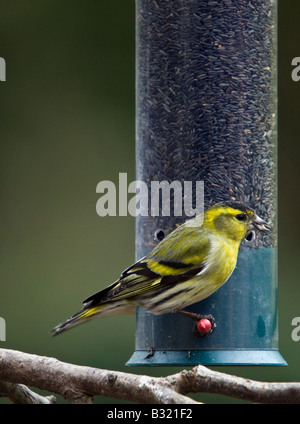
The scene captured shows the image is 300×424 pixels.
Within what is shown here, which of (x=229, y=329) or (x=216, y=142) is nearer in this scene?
(x=229, y=329)

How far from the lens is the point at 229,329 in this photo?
25.3 feet

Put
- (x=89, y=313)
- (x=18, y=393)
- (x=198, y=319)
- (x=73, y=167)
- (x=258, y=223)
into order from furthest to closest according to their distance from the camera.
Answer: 1. (x=73, y=167)
2. (x=258, y=223)
3. (x=198, y=319)
4. (x=89, y=313)
5. (x=18, y=393)

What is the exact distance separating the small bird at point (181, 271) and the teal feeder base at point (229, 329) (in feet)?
0.80

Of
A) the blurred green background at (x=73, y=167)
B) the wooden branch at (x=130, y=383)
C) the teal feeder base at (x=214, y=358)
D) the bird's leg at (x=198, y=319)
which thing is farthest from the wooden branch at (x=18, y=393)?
the blurred green background at (x=73, y=167)

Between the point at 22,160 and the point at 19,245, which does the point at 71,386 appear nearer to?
the point at 19,245

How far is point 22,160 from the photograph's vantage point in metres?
13.8

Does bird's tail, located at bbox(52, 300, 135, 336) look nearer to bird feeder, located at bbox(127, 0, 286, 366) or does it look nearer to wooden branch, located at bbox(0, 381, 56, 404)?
bird feeder, located at bbox(127, 0, 286, 366)

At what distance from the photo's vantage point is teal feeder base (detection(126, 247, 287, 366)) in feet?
25.1

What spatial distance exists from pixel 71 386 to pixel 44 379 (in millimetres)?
238

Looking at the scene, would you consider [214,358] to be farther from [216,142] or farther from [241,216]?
[216,142]

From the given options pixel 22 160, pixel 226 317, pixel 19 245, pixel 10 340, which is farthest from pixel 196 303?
pixel 22 160

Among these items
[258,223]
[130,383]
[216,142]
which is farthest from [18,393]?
[216,142]

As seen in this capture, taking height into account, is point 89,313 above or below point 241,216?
below

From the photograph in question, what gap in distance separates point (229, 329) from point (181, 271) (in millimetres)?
592
